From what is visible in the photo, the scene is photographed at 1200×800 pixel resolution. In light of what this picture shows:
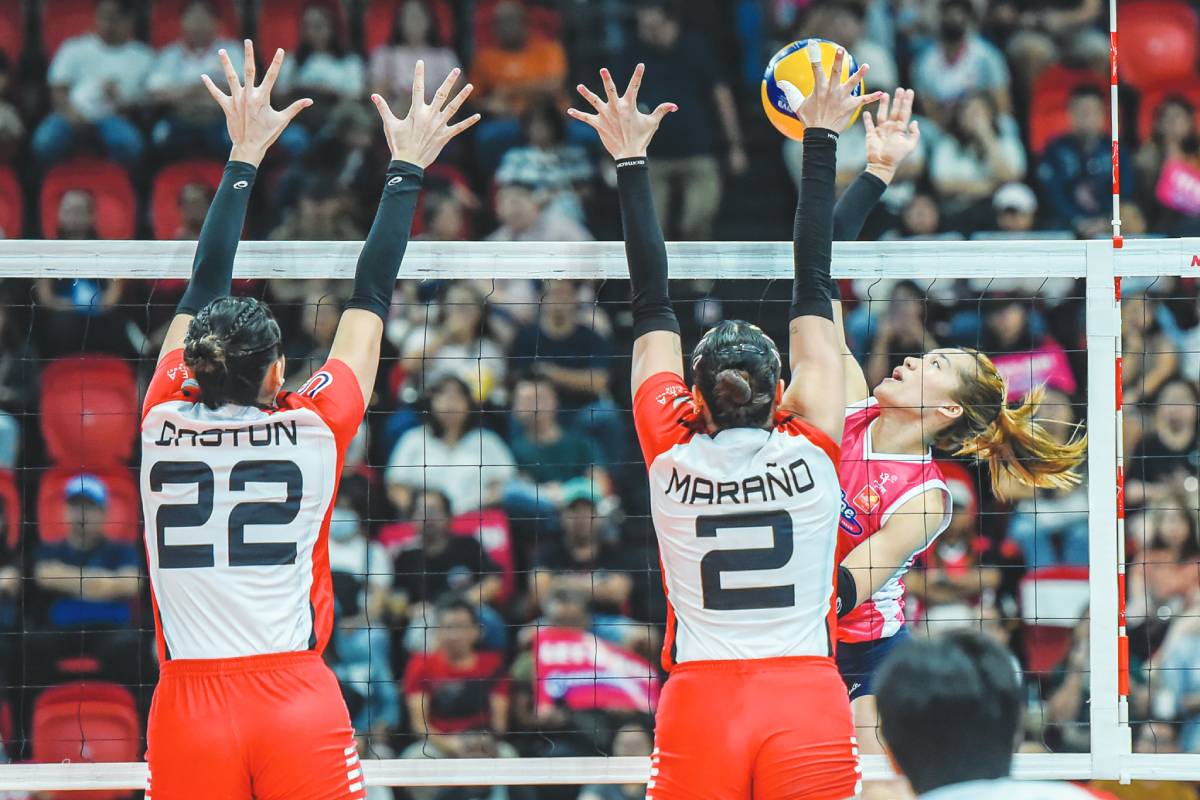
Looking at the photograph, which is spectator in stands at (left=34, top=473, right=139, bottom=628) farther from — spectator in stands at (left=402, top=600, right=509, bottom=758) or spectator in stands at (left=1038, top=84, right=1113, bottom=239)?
spectator in stands at (left=1038, top=84, right=1113, bottom=239)

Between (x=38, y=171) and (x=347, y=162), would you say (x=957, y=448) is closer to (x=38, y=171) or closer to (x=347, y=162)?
(x=347, y=162)

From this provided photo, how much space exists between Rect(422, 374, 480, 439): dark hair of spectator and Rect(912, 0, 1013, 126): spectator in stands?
4.35 meters

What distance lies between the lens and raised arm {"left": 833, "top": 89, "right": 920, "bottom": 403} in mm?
5395

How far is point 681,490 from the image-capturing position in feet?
14.7

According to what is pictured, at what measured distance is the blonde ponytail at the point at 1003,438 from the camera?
5.88 metres

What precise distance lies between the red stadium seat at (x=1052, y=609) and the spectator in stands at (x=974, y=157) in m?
2.93

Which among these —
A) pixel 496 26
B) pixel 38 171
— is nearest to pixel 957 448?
pixel 496 26

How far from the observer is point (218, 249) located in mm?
4863

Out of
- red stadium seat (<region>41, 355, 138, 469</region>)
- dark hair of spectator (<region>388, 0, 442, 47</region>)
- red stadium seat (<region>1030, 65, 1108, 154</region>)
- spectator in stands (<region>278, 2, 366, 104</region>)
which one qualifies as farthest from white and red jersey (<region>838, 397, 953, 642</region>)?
dark hair of spectator (<region>388, 0, 442, 47</region>)

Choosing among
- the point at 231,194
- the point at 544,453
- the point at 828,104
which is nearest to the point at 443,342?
the point at 544,453

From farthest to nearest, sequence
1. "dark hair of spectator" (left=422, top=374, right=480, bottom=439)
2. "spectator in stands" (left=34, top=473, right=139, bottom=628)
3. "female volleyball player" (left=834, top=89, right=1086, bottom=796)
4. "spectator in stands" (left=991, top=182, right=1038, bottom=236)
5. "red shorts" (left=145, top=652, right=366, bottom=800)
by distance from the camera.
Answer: "spectator in stands" (left=991, top=182, right=1038, bottom=236)
"dark hair of spectator" (left=422, top=374, right=480, bottom=439)
"spectator in stands" (left=34, top=473, right=139, bottom=628)
"female volleyball player" (left=834, top=89, right=1086, bottom=796)
"red shorts" (left=145, top=652, right=366, bottom=800)

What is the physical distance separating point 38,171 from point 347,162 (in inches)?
91.3

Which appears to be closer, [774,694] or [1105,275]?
[774,694]

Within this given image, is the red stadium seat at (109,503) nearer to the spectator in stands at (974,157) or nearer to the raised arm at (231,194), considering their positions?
the raised arm at (231,194)
